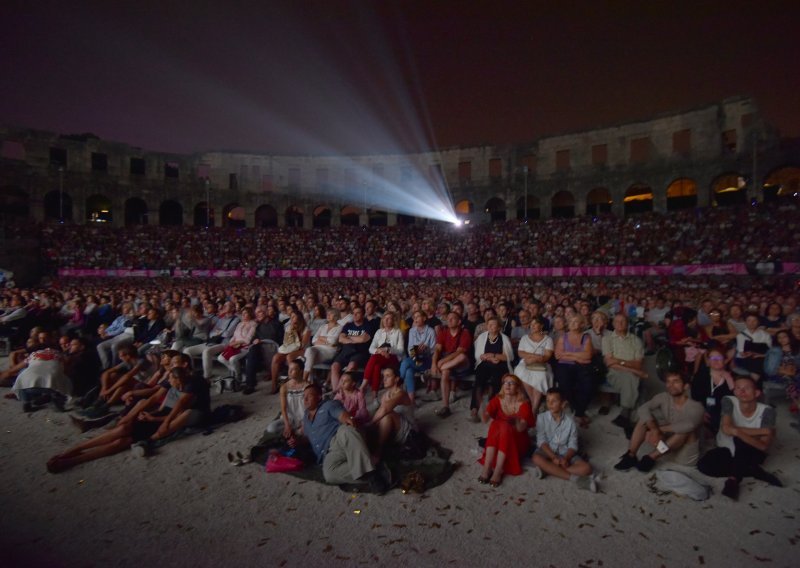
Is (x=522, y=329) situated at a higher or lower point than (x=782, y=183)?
lower

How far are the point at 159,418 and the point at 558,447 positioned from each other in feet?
16.9

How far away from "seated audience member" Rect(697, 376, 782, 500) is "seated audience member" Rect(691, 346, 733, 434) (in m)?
0.46

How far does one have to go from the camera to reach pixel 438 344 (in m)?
7.09

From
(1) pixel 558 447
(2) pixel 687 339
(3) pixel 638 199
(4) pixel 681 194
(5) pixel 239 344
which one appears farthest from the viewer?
(3) pixel 638 199

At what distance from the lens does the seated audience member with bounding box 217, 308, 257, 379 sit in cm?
817

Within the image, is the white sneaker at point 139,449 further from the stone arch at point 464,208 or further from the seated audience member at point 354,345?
the stone arch at point 464,208

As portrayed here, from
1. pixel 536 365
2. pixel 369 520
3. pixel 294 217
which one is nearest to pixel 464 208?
pixel 294 217

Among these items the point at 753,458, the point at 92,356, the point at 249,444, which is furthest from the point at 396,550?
the point at 92,356

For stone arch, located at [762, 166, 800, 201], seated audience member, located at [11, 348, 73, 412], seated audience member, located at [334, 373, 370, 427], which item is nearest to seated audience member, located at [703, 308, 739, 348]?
seated audience member, located at [334, 373, 370, 427]

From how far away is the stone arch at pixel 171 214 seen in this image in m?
41.0

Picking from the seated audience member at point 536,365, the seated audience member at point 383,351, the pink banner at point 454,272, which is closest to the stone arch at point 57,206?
the pink banner at point 454,272

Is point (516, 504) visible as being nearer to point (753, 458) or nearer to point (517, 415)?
point (517, 415)

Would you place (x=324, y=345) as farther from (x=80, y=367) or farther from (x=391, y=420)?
(x=80, y=367)

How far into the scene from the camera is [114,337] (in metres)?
9.45
